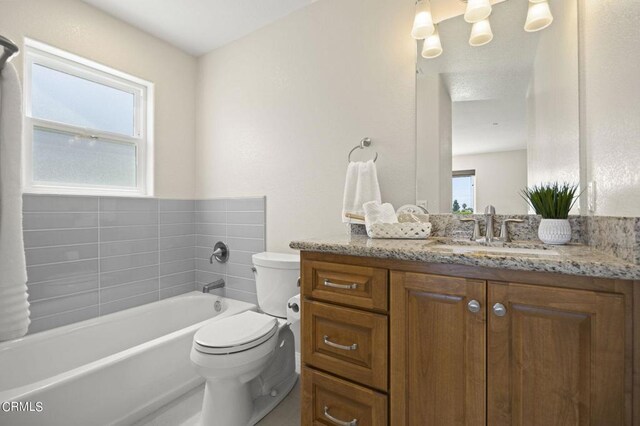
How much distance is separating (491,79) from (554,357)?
1.23 m

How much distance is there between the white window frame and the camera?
72.2 inches

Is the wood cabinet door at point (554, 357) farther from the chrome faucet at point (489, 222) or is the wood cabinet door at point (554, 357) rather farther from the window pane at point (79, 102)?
the window pane at point (79, 102)

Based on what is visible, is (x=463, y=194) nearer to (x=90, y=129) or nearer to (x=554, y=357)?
(x=554, y=357)

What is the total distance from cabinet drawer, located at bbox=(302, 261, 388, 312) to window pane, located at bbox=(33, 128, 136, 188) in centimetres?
190

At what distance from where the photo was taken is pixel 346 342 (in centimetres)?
109

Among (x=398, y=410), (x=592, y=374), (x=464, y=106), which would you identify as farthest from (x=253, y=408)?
(x=464, y=106)

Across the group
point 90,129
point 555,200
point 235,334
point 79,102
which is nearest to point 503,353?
point 555,200

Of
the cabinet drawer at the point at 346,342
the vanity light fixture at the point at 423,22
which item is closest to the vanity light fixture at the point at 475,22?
the vanity light fixture at the point at 423,22

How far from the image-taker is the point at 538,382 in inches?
31.0

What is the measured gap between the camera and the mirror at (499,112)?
126 cm

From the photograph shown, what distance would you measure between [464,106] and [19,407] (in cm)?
233

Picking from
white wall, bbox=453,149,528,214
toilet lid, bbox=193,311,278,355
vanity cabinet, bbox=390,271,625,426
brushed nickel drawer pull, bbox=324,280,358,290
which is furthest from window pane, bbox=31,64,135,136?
white wall, bbox=453,149,528,214

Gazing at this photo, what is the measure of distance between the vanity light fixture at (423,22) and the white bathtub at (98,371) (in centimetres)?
205

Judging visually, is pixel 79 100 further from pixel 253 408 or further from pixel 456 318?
pixel 456 318
